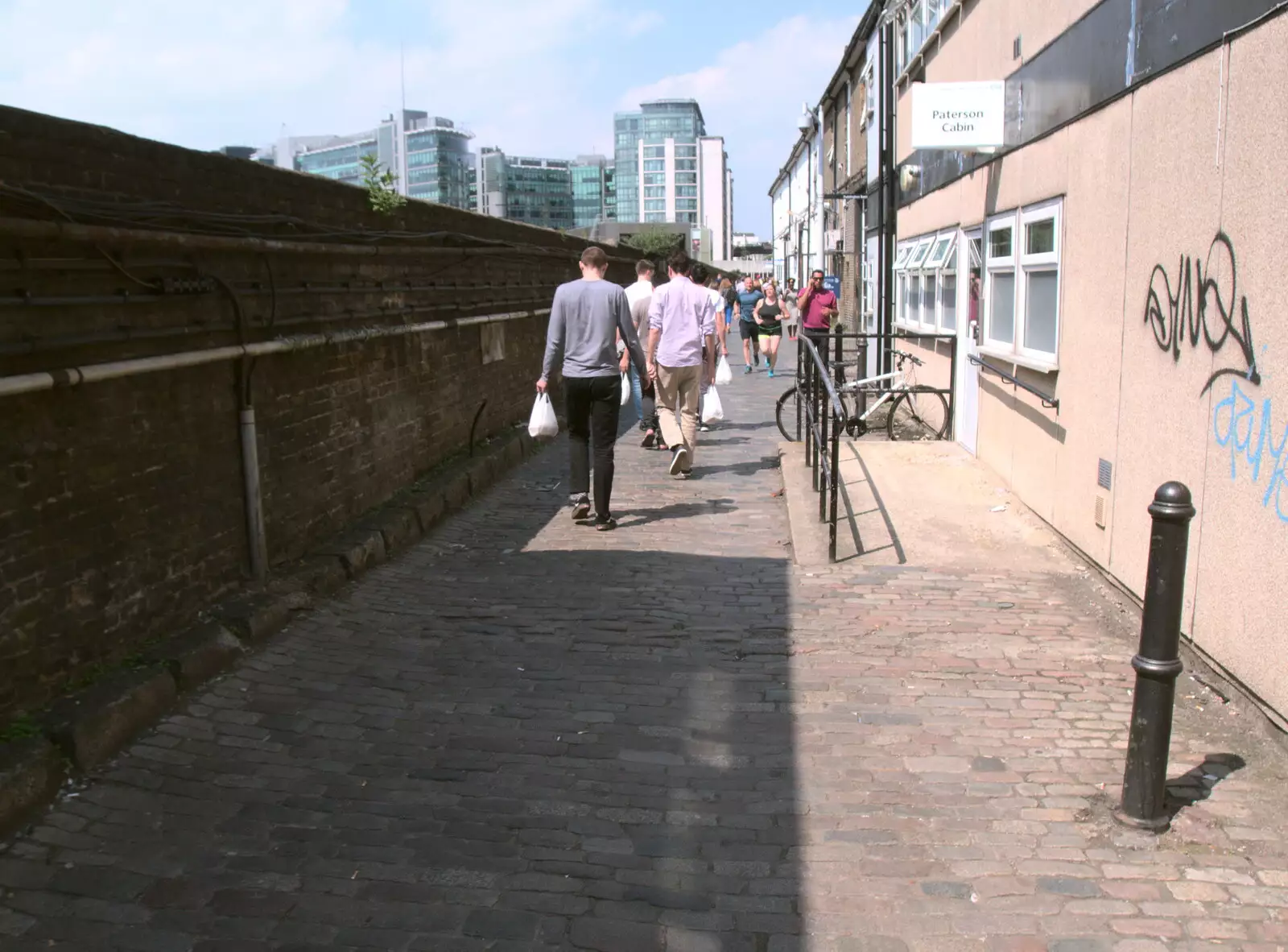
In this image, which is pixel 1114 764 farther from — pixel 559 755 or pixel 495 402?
pixel 495 402

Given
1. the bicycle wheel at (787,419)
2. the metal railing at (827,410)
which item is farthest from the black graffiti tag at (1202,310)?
the bicycle wheel at (787,419)

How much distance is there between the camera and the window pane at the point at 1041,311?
24.7 feet

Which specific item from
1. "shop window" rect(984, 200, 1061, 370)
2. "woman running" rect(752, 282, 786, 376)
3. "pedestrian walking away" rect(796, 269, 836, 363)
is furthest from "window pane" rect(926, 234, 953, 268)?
"woman running" rect(752, 282, 786, 376)

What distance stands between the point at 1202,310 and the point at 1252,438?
2.51ft

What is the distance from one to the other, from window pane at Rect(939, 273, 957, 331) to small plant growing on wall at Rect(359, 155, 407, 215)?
19.5 ft

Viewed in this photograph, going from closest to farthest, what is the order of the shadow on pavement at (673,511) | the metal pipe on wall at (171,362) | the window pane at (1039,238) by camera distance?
the metal pipe on wall at (171,362) → the window pane at (1039,238) → the shadow on pavement at (673,511)

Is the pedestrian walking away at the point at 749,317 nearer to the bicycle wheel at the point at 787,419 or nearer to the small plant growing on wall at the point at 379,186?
the bicycle wheel at the point at 787,419

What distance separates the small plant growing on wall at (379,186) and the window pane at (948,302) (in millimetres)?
5941

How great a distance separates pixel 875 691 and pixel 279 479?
11.2ft

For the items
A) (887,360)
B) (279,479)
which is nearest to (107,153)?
(279,479)

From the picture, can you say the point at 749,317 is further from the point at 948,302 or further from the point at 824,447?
the point at 824,447

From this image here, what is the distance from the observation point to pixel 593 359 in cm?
789

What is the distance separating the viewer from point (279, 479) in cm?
Answer: 622

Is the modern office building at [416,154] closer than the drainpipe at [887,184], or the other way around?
the drainpipe at [887,184]
